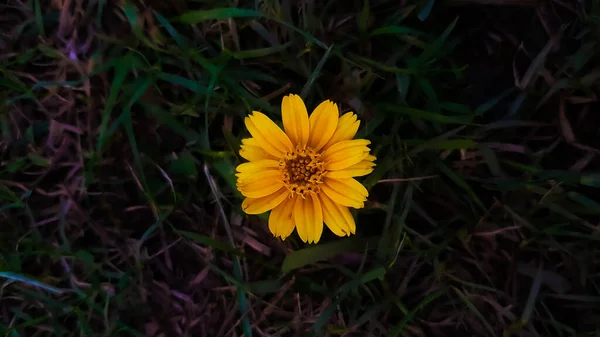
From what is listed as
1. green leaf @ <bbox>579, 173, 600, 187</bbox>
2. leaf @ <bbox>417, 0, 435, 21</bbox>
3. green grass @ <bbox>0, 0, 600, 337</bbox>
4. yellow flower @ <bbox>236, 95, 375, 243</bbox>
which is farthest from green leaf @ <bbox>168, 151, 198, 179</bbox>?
green leaf @ <bbox>579, 173, 600, 187</bbox>

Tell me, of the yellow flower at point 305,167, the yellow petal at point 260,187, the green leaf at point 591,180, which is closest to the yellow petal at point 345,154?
the yellow flower at point 305,167

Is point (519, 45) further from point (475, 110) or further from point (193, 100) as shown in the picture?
point (193, 100)

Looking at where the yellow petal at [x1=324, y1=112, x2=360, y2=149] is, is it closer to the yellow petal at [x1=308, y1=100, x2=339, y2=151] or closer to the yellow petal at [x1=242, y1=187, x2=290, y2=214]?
the yellow petal at [x1=308, y1=100, x2=339, y2=151]

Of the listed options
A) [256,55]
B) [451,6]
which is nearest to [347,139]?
[256,55]

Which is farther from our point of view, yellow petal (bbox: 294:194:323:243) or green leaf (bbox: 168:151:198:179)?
green leaf (bbox: 168:151:198:179)

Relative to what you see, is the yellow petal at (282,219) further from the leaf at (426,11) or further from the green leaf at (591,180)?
the green leaf at (591,180)

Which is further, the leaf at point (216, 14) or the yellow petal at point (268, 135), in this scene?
the leaf at point (216, 14)
